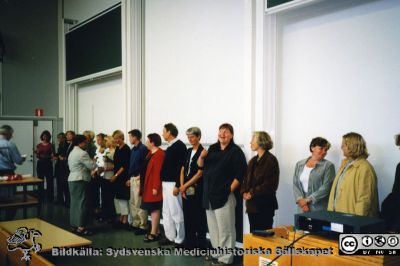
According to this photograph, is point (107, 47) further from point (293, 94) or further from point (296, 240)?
point (296, 240)

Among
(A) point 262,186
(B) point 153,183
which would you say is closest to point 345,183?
(A) point 262,186

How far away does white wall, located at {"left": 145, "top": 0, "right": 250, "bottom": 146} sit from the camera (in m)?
5.10

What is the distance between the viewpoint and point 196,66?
5.75 metres

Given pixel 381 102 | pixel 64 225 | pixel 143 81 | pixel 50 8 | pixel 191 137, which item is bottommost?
pixel 64 225

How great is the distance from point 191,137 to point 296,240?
112 inches

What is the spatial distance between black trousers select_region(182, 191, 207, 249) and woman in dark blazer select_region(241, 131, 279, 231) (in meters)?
0.88

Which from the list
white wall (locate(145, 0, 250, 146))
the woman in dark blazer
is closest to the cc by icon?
the woman in dark blazer

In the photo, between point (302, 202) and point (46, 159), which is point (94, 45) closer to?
point (46, 159)

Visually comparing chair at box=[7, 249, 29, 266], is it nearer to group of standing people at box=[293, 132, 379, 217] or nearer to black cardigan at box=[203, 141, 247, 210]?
black cardigan at box=[203, 141, 247, 210]

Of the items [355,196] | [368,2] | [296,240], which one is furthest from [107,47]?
[296,240]

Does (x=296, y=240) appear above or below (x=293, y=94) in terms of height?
below

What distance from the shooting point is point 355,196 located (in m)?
3.13

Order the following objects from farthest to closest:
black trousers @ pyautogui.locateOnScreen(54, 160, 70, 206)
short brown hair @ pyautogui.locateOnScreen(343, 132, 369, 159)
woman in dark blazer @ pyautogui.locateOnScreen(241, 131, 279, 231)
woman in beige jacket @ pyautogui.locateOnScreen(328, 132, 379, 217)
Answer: black trousers @ pyautogui.locateOnScreen(54, 160, 70, 206) < woman in dark blazer @ pyautogui.locateOnScreen(241, 131, 279, 231) < short brown hair @ pyautogui.locateOnScreen(343, 132, 369, 159) < woman in beige jacket @ pyautogui.locateOnScreen(328, 132, 379, 217)

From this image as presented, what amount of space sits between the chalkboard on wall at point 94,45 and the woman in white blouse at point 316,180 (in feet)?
15.1
